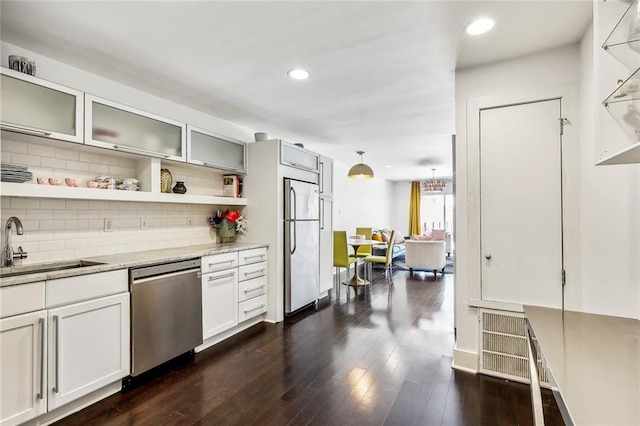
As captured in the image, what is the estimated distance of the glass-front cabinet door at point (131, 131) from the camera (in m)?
2.42

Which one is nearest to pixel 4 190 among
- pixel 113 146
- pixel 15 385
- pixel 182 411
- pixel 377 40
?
pixel 113 146

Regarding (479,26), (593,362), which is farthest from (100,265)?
(479,26)

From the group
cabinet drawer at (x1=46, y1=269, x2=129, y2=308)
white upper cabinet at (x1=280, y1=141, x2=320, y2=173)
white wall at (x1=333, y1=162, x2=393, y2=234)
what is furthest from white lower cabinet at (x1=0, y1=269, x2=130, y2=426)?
white wall at (x1=333, y1=162, x2=393, y2=234)

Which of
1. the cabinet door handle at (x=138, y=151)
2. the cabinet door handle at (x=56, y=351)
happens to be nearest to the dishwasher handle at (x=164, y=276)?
the cabinet door handle at (x=56, y=351)

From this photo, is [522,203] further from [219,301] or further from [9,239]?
[9,239]

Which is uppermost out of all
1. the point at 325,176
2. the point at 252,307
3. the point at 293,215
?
the point at 325,176

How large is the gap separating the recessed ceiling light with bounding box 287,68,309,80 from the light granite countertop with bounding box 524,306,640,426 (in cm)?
234

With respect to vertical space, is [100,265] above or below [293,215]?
below

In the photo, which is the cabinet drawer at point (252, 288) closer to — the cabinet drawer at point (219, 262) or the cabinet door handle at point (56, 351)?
the cabinet drawer at point (219, 262)

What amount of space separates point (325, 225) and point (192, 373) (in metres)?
2.77

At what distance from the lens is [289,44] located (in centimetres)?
224

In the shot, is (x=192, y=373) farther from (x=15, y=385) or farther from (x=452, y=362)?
(x=452, y=362)

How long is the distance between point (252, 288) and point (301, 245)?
0.86 metres

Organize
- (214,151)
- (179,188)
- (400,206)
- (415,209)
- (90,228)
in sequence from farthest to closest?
(400,206)
(415,209)
(214,151)
(179,188)
(90,228)
